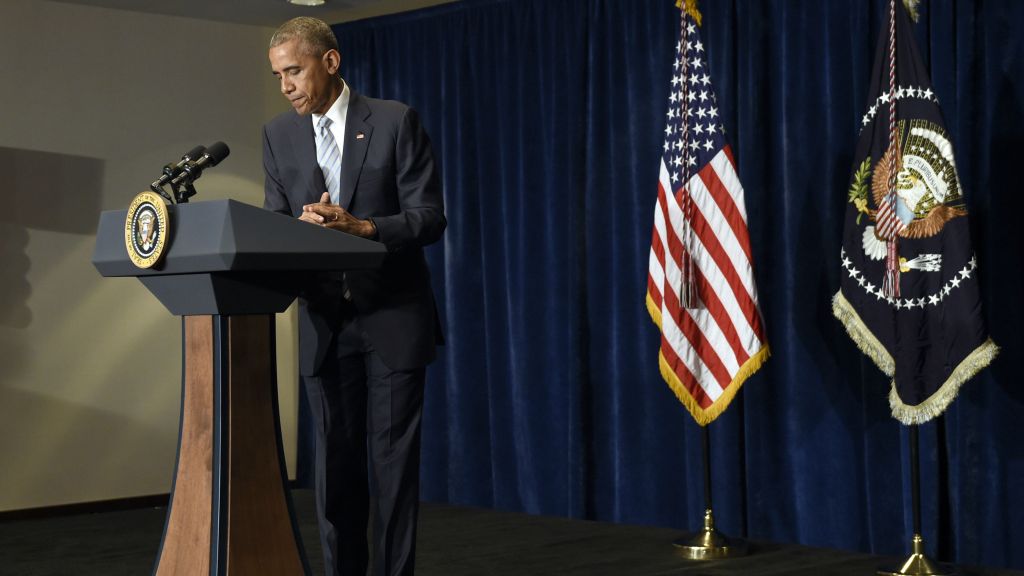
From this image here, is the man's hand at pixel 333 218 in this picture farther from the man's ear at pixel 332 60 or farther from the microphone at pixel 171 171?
the man's ear at pixel 332 60

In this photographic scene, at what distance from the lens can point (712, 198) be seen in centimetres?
452

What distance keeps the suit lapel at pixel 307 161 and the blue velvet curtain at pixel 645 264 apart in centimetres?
249

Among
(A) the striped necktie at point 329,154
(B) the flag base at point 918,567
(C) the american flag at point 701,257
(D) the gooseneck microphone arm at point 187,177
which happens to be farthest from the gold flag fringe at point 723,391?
(D) the gooseneck microphone arm at point 187,177

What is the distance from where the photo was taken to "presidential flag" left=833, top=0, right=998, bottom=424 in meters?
3.89

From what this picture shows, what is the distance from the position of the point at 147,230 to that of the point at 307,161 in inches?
21.4

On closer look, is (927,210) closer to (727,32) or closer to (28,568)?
(727,32)

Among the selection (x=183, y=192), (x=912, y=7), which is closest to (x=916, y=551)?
(x=912, y=7)

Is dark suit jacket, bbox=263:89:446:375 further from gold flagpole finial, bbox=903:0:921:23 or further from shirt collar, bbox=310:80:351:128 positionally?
gold flagpole finial, bbox=903:0:921:23

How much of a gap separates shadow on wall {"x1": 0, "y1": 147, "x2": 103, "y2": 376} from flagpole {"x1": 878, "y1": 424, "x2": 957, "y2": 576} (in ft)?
13.6

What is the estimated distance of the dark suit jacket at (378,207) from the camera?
2793 mm

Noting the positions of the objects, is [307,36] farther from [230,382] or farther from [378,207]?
[230,382]

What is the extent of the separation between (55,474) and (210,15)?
252 cm

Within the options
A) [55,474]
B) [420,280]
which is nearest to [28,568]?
[55,474]

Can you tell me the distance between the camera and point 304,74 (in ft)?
8.89
